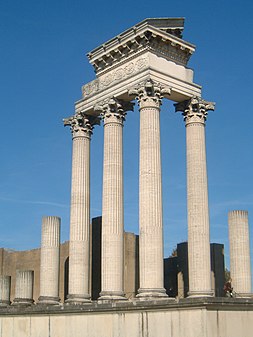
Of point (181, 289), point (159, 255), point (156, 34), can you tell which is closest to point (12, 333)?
point (159, 255)

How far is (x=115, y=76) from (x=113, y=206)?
8.45 meters

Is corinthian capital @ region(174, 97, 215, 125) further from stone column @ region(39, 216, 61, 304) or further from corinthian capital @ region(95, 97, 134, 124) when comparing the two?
stone column @ region(39, 216, 61, 304)

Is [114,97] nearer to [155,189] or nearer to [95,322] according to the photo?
[155,189]

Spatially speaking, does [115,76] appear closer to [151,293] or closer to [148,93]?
[148,93]

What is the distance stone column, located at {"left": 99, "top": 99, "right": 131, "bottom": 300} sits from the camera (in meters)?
35.0

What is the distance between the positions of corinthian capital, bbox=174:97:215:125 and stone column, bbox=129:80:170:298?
2.53m

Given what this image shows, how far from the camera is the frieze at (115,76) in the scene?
36750 millimetres

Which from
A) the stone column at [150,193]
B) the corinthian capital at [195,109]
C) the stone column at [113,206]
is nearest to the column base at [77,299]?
the stone column at [113,206]

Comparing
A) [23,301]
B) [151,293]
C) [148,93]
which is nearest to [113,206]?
[151,293]

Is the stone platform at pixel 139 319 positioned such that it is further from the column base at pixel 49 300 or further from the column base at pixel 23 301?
the column base at pixel 23 301

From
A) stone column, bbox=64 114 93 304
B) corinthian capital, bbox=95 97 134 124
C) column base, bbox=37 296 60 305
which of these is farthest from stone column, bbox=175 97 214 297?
column base, bbox=37 296 60 305

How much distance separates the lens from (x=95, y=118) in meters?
41.5

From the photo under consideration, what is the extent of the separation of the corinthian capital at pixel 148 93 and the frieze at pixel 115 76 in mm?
1495

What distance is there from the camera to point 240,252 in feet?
122
